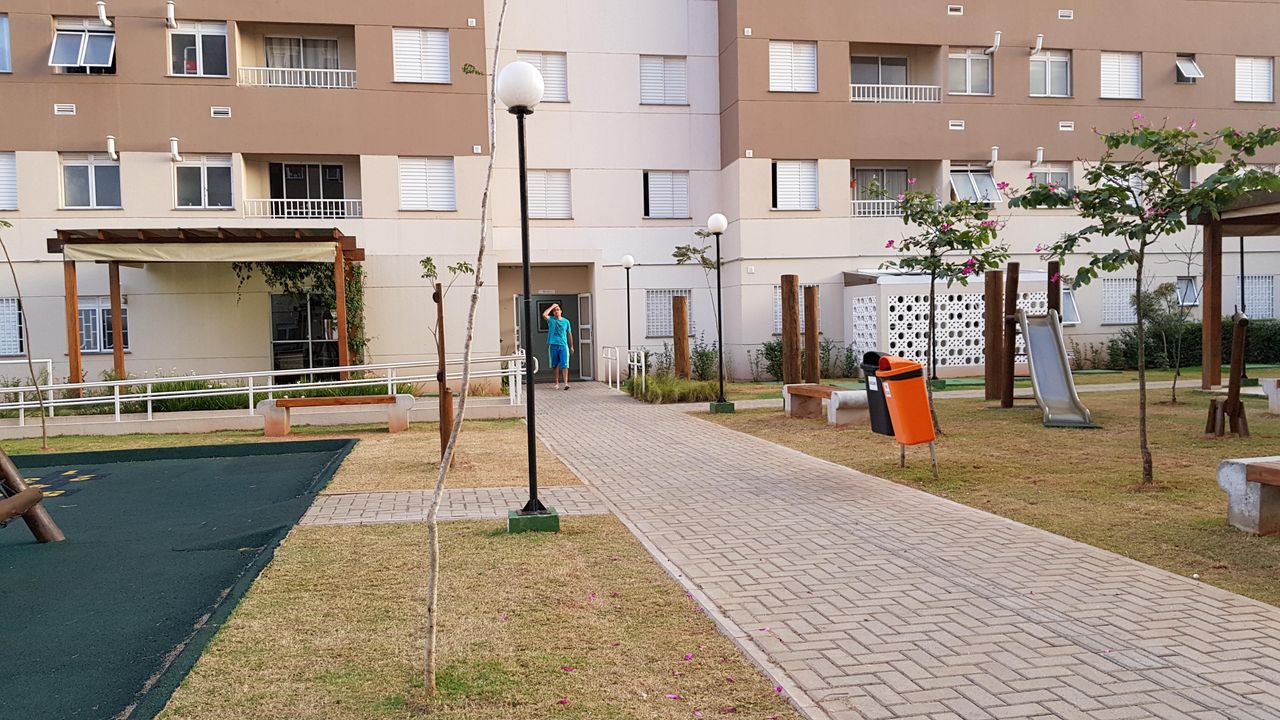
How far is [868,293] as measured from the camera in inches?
946

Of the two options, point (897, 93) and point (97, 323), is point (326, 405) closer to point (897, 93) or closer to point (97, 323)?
point (97, 323)

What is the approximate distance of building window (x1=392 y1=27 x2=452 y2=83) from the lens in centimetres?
2308

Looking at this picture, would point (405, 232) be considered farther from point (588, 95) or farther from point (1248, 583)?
point (1248, 583)

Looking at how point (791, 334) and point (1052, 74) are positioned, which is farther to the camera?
point (1052, 74)

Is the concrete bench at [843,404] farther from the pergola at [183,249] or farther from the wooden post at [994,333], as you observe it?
the pergola at [183,249]

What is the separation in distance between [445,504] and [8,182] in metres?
19.0

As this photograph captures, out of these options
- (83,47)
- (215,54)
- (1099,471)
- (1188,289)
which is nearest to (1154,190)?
(1099,471)

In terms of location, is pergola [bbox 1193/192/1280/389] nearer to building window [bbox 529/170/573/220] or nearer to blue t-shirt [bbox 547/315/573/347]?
blue t-shirt [bbox 547/315/573/347]

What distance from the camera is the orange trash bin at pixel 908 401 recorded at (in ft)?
30.2

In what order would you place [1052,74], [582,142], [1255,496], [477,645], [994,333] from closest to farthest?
[477,645] < [1255,496] < [994,333] < [582,142] < [1052,74]

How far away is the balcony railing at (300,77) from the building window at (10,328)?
715cm

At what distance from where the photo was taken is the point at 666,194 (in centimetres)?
2605

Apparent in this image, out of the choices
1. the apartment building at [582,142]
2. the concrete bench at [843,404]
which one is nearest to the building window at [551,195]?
the apartment building at [582,142]

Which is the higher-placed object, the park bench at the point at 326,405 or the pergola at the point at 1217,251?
the pergola at the point at 1217,251
